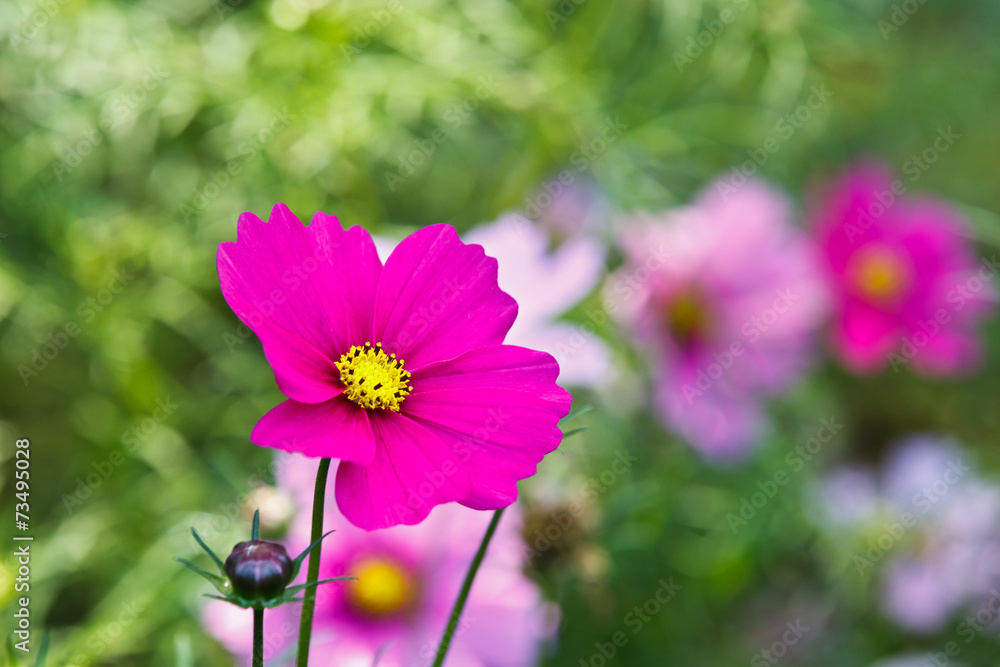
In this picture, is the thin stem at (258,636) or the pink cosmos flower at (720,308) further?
the pink cosmos flower at (720,308)

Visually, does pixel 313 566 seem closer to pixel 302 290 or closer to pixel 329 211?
pixel 302 290

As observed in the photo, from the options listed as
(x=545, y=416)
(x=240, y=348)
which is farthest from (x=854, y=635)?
A: (x=545, y=416)

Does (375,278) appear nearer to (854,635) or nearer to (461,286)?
(461,286)

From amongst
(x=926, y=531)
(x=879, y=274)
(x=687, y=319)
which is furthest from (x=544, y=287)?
(x=926, y=531)

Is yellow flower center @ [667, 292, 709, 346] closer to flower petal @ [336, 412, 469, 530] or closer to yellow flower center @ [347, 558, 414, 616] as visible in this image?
yellow flower center @ [347, 558, 414, 616]

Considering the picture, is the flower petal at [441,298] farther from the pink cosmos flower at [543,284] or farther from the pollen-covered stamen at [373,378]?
the pink cosmos flower at [543,284]

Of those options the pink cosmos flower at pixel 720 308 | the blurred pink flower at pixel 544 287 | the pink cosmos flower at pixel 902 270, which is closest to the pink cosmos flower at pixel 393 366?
the blurred pink flower at pixel 544 287

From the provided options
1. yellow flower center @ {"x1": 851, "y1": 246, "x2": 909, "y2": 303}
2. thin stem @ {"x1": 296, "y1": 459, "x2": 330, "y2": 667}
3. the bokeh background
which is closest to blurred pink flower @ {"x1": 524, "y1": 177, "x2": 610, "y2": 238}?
the bokeh background

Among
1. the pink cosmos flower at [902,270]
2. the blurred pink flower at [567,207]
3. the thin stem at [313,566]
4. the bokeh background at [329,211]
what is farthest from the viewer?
the pink cosmos flower at [902,270]
